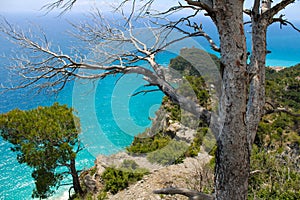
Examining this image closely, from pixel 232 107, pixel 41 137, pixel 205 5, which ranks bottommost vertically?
pixel 232 107

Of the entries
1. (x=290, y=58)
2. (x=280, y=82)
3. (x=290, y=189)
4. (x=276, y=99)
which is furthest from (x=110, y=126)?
(x=290, y=58)

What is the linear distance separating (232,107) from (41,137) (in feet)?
26.6

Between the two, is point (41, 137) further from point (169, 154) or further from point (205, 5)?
point (205, 5)

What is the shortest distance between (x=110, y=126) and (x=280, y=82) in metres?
15.9

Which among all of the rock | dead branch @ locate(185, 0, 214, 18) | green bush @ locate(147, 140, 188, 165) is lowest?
the rock

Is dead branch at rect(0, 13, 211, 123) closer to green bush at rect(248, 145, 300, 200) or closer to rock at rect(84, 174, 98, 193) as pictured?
green bush at rect(248, 145, 300, 200)

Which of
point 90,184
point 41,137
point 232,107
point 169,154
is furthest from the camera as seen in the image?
point 90,184

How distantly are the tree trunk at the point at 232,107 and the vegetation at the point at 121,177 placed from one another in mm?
6050

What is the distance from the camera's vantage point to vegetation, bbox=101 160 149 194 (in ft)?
25.3

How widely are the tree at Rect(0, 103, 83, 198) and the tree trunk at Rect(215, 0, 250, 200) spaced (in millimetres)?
7808

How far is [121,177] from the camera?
798 cm

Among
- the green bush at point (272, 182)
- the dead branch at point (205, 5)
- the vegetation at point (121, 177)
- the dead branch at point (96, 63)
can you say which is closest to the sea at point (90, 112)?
the dead branch at point (96, 63)

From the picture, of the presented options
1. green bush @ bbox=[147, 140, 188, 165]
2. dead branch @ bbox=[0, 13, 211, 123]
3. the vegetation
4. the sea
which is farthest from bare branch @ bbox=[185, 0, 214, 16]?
green bush @ bbox=[147, 140, 188, 165]

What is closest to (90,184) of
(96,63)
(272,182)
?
(272,182)
